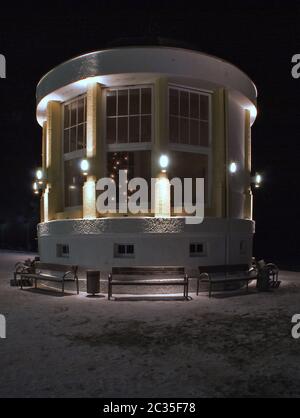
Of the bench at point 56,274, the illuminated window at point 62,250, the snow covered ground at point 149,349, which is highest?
the illuminated window at point 62,250

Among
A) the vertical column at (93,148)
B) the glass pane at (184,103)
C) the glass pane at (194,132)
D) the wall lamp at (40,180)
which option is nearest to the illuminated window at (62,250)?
the vertical column at (93,148)

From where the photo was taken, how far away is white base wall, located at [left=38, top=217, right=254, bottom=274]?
1326cm

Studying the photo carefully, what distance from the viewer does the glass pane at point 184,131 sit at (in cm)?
1450

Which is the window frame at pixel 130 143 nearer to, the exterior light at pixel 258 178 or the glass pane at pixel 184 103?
the glass pane at pixel 184 103

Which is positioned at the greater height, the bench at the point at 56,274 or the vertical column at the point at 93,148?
the vertical column at the point at 93,148

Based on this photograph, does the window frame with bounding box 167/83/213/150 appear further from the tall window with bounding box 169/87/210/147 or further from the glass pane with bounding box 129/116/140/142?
the glass pane with bounding box 129/116/140/142

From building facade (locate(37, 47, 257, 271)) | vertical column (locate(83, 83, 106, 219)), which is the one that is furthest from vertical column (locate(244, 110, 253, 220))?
vertical column (locate(83, 83, 106, 219))

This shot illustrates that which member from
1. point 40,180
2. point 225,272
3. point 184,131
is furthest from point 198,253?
point 40,180

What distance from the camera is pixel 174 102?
568 inches

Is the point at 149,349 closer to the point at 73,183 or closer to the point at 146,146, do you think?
the point at 146,146

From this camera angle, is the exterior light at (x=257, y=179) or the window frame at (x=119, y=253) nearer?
the window frame at (x=119, y=253)

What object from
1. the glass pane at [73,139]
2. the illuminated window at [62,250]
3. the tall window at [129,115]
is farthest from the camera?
the glass pane at [73,139]
